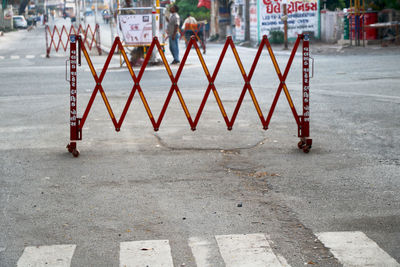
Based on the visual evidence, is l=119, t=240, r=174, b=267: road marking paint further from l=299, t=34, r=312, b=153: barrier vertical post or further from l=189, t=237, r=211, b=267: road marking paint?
l=299, t=34, r=312, b=153: barrier vertical post

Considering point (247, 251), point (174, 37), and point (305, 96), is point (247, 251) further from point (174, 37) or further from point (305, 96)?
point (174, 37)

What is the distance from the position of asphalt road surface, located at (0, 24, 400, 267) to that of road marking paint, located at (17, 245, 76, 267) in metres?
0.02

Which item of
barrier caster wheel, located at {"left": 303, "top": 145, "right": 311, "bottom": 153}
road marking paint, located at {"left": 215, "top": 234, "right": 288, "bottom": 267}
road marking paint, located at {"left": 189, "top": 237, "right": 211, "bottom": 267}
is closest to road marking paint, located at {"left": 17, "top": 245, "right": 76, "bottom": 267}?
road marking paint, located at {"left": 189, "top": 237, "right": 211, "bottom": 267}

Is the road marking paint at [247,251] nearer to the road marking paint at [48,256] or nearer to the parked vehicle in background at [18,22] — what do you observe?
the road marking paint at [48,256]

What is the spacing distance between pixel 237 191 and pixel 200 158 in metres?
1.79

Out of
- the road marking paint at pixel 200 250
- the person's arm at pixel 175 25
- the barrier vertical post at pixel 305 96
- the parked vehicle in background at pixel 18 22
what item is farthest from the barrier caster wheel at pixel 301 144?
the parked vehicle in background at pixel 18 22

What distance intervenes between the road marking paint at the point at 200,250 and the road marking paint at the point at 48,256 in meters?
0.91

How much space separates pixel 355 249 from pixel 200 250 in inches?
45.6

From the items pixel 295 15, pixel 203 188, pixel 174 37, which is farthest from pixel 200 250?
pixel 295 15

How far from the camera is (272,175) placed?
827 cm

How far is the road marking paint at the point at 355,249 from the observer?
5305mm

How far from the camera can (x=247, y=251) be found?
18.3 ft

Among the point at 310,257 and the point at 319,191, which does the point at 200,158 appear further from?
the point at 310,257

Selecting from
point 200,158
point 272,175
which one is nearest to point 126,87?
point 200,158
